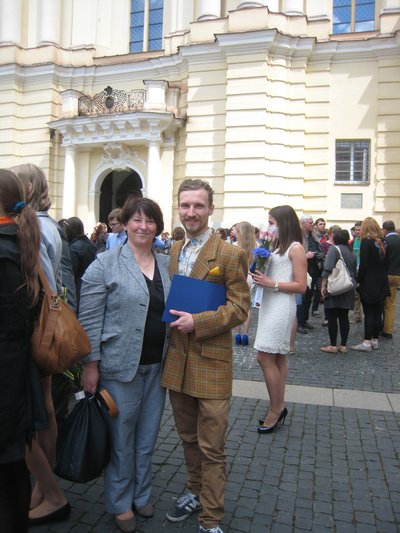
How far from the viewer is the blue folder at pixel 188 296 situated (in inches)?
109

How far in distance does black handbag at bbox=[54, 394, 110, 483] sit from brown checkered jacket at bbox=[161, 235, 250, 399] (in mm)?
469

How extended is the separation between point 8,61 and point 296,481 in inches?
826

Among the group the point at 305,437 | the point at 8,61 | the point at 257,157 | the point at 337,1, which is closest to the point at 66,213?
the point at 8,61

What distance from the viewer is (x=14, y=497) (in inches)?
93.7

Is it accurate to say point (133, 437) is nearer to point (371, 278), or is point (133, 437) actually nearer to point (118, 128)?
Answer: point (371, 278)

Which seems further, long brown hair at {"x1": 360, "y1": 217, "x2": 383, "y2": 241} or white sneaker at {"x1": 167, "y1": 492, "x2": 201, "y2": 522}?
long brown hair at {"x1": 360, "y1": 217, "x2": 383, "y2": 241}

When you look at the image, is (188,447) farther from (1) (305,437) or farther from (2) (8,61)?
(2) (8,61)

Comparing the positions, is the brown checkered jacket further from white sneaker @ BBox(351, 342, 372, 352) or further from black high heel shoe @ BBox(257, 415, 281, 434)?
white sneaker @ BBox(351, 342, 372, 352)

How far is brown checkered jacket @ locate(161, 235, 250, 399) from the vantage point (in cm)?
285

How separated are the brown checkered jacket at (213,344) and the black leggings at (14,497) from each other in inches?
37.1

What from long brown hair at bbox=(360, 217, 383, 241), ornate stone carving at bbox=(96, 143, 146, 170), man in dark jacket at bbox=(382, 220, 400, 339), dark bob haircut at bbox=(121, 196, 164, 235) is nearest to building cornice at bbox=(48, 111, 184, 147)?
ornate stone carving at bbox=(96, 143, 146, 170)

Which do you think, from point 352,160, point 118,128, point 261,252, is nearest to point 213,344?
point 261,252

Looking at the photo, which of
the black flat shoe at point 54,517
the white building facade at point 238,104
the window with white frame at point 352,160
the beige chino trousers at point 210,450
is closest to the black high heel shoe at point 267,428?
the beige chino trousers at point 210,450

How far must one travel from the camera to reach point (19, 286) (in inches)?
89.7
